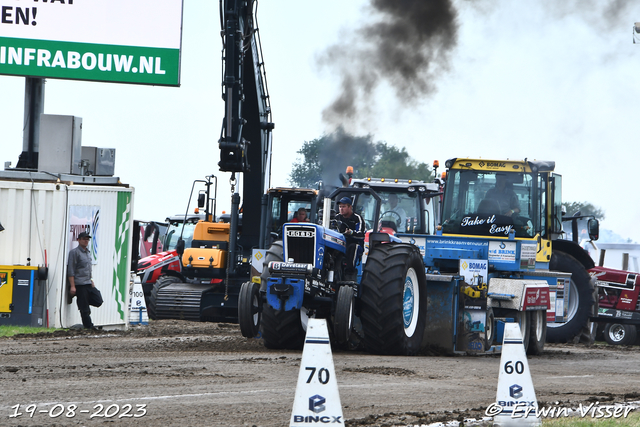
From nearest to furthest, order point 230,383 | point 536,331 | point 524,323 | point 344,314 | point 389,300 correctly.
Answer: point 230,383 → point 344,314 → point 389,300 → point 524,323 → point 536,331

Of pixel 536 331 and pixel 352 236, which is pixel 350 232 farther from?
pixel 536 331

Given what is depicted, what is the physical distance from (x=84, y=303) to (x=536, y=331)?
7622mm

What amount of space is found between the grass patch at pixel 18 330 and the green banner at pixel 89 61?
5913mm

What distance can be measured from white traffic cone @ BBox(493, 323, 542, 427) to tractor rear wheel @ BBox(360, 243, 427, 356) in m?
5.13

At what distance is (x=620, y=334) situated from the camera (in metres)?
21.5

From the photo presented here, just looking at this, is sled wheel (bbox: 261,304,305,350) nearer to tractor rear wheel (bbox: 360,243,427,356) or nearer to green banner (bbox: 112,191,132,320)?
tractor rear wheel (bbox: 360,243,427,356)

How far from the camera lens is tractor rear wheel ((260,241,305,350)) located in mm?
12898

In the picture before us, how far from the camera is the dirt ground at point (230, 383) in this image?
24.4 ft

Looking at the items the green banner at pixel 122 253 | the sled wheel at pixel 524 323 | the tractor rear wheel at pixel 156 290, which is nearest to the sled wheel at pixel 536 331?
the sled wheel at pixel 524 323

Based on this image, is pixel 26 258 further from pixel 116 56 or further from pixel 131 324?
pixel 116 56

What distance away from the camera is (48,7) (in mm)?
20000

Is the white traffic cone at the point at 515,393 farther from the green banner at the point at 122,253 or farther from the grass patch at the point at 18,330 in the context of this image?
the green banner at the point at 122,253

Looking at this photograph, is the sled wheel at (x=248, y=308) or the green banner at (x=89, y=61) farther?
the green banner at (x=89, y=61)

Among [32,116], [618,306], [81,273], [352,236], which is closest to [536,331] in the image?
[352,236]
